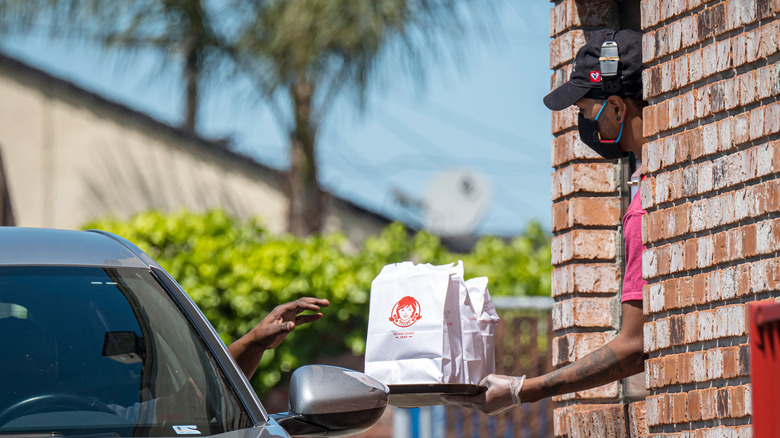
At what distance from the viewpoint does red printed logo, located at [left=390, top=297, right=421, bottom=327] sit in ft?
12.9

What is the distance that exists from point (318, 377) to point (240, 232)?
27.1 ft

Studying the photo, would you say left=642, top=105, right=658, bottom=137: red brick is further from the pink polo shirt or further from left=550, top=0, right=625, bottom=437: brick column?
left=550, top=0, right=625, bottom=437: brick column

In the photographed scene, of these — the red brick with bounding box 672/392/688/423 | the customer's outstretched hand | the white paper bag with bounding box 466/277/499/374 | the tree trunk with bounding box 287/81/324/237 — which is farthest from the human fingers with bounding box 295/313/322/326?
the tree trunk with bounding box 287/81/324/237

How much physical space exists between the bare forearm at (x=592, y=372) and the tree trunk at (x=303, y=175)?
29.0 feet

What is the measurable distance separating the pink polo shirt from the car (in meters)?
1.17

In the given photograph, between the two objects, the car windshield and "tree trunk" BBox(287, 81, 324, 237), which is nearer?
the car windshield

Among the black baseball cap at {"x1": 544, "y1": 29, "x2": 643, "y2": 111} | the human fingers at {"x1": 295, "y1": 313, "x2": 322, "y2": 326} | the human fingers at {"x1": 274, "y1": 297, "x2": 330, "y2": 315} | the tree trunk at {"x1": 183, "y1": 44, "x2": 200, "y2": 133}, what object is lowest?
the human fingers at {"x1": 295, "y1": 313, "x2": 322, "y2": 326}

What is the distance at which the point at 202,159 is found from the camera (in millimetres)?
18141

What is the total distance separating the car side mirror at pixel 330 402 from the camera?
318cm

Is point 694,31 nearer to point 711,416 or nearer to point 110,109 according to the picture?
point 711,416

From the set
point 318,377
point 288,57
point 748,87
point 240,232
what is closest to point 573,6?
point 748,87

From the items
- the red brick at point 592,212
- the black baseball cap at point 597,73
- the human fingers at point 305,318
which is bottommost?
the human fingers at point 305,318

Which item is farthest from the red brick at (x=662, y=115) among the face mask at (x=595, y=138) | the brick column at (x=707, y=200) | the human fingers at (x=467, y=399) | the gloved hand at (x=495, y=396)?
the human fingers at (x=467, y=399)

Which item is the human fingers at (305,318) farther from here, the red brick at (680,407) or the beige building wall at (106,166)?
the beige building wall at (106,166)
